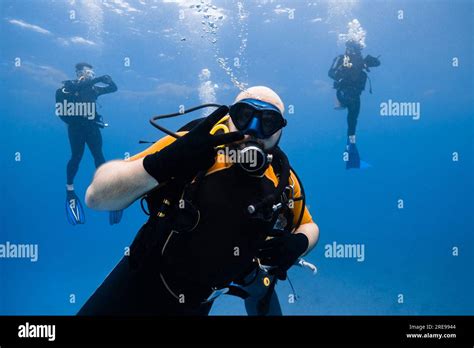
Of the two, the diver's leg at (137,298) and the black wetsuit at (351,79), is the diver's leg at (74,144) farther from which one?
the diver's leg at (137,298)

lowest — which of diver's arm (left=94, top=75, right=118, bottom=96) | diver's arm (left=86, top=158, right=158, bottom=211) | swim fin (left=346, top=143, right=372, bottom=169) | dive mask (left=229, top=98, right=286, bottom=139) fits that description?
diver's arm (left=86, top=158, right=158, bottom=211)

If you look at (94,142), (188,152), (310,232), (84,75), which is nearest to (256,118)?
(188,152)

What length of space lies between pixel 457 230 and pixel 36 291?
51.8m

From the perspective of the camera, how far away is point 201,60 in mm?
23719

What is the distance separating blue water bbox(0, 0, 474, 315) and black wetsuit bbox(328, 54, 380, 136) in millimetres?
8503

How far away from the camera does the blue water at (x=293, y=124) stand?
1953 centimetres

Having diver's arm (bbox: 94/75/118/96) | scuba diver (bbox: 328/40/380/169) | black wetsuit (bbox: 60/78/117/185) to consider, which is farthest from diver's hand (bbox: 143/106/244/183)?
black wetsuit (bbox: 60/78/117/185)

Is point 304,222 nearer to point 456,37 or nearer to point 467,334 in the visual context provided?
point 467,334

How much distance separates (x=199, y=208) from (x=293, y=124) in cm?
3841

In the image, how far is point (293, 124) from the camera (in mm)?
39781

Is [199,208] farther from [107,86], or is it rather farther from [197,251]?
[107,86]

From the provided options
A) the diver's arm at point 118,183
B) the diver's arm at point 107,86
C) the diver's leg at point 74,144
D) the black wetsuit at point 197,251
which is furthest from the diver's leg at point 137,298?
the diver's leg at point 74,144

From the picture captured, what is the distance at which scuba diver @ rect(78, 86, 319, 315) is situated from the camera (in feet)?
7.27

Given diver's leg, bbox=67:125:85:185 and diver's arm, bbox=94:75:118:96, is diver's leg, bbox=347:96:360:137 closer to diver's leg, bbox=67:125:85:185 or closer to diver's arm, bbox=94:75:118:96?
diver's arm, bbox=94:75:118:96
